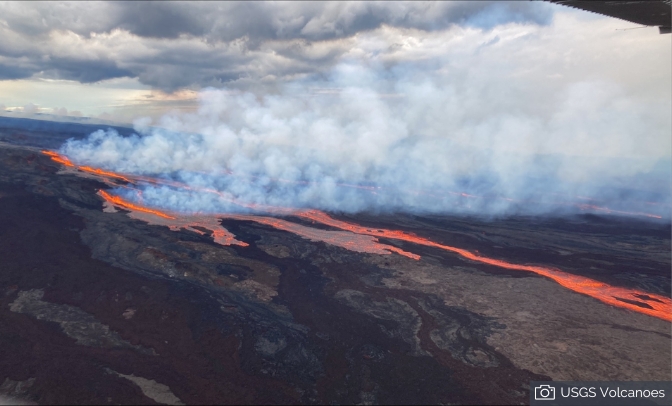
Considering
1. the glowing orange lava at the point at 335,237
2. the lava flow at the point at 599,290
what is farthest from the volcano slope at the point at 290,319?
the glowing orange lava at the point at 335,237

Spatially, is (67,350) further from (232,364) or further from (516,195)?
(516,195)

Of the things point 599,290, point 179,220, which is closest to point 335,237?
point 179,220

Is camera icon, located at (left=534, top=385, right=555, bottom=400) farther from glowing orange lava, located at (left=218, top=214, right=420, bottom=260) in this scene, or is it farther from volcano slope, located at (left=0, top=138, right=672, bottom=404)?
glowing orange lava, located at (left=218, top=214, right=420, bottom=260)

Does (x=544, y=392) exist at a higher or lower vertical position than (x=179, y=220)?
lower

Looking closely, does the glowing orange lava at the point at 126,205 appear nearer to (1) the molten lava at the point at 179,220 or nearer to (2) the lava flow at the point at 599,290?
(1) the molten lava at the point at 179,220

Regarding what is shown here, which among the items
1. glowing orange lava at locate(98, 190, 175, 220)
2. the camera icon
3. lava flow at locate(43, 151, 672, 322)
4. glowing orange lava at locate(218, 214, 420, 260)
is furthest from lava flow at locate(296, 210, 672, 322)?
glowing orange lava at locate(98, 190, 175, 220)

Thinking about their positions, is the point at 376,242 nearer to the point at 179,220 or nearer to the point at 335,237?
the point at 335,237
